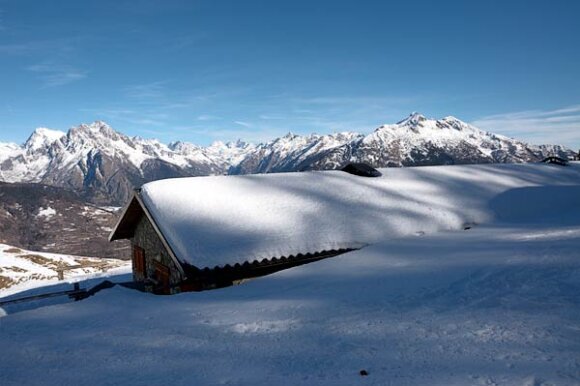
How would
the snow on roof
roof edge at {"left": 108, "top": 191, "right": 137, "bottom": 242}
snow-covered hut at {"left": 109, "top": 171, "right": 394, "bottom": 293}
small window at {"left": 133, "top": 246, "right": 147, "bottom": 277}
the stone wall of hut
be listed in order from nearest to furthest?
1. snow-covered hut at {"left": 109, "top": 171, "right": 394, "bottom": 293}
2. the snow on roof
3. the stone wall of hut
4. roof edge at {"left": 108, "top": 191, "right": 137, "bottom": 242}
5. small window at {"left": 133, "top": 246, "right": 147, "bottom": 277}

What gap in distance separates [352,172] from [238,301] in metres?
11.6

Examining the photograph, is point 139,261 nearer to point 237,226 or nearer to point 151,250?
point 151,250

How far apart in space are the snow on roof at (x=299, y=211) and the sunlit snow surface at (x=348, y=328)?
1633 mm

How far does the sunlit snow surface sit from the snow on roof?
1633mm

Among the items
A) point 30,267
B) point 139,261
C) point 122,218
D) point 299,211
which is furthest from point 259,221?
point 30,267

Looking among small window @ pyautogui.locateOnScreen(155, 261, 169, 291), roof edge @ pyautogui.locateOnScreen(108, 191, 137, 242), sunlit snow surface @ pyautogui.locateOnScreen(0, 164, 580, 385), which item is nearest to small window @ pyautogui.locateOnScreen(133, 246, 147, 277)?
roof edge @ pyautogui.locateOnScreen(108, 191, 137, 242)

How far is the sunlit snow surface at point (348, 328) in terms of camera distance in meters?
4.56

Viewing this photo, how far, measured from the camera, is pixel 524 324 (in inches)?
201

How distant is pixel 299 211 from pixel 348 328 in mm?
7921

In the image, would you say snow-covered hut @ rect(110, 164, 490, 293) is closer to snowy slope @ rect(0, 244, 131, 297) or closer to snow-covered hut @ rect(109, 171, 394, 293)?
snow-covered hut @ rect(109, 171, 394, 293)

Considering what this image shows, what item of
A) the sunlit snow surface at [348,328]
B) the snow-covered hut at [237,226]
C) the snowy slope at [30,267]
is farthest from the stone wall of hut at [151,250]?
the snowy slope at [30,267]

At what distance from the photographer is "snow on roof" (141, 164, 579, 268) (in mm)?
11727

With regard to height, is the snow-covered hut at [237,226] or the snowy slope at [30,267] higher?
the snow-covered hut at [237,226]

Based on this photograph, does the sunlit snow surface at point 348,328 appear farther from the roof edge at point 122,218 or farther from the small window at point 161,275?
the roof edge at point 122,218
